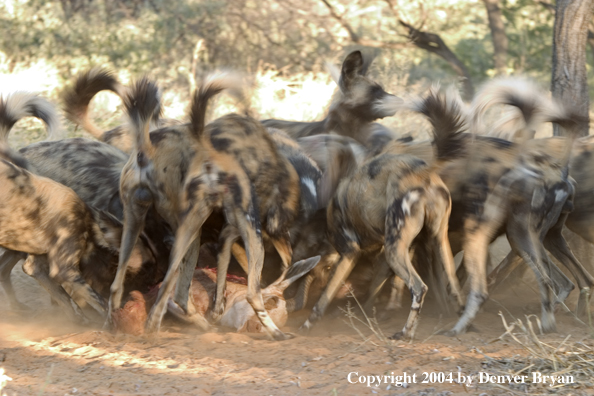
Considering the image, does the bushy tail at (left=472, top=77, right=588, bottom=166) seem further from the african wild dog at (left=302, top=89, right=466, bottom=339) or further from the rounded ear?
the rounded ear

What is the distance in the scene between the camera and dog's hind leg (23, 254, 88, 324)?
4.47 meters

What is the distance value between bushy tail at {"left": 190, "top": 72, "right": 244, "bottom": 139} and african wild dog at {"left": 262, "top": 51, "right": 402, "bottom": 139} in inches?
82.9

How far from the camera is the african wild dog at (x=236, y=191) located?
3.91 m

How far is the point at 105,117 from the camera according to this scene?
9.28m

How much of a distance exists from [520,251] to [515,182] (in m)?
0.41

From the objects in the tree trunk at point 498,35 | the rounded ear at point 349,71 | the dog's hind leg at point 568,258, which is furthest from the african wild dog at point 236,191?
the tree trunk at point 498,35

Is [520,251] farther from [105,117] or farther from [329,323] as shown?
[105,117]

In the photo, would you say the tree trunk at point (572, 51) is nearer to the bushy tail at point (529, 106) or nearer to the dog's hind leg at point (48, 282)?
the bushy tail at point (529, 106)

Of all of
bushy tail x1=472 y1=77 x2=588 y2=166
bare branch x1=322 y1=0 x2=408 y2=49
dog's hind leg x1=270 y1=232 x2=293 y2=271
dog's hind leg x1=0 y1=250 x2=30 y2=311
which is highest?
bushy tail x1=472 y1=77 x2=588 y2=166

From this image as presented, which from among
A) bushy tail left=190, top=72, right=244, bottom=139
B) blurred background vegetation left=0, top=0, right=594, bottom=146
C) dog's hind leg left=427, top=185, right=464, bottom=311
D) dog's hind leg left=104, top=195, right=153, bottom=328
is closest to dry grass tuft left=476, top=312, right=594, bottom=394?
dog's hind leg left=427, top=185, right=464, bottom=311

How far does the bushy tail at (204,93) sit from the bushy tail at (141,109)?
0.82 feet

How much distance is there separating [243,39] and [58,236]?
357 inches

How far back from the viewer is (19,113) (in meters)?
4.79

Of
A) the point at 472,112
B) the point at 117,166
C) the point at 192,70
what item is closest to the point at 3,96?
the point at 117,166
